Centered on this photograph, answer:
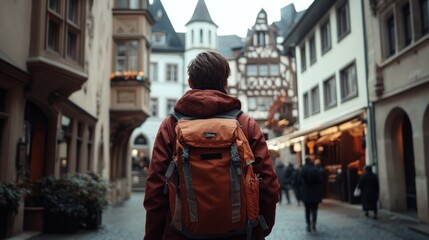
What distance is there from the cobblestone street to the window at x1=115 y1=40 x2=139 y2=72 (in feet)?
23.6

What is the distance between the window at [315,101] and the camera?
24859mm

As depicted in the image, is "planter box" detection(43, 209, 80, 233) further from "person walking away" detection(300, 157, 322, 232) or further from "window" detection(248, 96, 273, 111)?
"window" detection(248, 96, 273, 111)

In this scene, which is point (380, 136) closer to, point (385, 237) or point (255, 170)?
point (385, 237)

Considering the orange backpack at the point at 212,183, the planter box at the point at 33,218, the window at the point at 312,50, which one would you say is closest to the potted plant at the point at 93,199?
the planter box at the point at 33,218

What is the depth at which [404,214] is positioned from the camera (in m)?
14.9

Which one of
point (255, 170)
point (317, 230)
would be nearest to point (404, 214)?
point (317, 230)

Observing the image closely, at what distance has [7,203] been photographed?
28.1 ft

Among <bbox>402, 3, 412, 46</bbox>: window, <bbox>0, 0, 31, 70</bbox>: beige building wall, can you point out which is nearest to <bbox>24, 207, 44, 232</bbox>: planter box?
<bbox>0, 0, 31, 70</bbox>: beige building wall

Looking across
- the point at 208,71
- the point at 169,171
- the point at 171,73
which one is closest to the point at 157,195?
the point at 169,171

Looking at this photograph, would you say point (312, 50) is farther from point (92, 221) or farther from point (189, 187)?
point (189, 187)

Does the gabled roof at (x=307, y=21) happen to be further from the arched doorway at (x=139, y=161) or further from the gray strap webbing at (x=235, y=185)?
the gray strap webbing at (x=235, y=185)

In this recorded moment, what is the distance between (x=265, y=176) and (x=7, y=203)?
716 centimetres

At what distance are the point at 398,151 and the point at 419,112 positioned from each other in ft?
10.1

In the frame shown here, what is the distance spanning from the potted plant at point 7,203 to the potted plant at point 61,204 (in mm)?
1352
